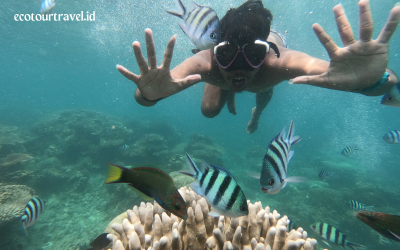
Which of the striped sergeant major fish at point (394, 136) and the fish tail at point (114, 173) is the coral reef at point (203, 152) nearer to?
the striped sergeant major fish at point (394, 136)

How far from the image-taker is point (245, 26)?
2.75 m

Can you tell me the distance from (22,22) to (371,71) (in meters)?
35.1

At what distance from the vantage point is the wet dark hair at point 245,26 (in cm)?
273

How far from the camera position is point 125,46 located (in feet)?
97.3

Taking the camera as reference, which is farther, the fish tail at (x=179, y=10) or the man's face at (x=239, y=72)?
the man's face at (x=239, y=72)

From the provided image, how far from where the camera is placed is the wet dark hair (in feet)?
8.95

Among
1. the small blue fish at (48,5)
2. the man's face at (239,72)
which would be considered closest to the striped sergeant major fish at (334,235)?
the man's face at (239,72)

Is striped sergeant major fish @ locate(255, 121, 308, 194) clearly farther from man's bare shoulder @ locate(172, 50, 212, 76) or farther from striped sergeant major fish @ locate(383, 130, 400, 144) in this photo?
striped sergeant major fish @ locate(383, 130, 400, 144)

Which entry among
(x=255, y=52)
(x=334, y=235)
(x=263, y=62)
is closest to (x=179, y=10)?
(x=255, y=52)

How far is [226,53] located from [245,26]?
0.50m

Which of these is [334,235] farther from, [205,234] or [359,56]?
[359,56]

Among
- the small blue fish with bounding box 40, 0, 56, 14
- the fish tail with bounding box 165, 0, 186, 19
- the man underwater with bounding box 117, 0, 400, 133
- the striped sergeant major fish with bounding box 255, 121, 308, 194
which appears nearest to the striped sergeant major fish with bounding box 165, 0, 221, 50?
the fish tail with bounding box 165, 0, 186, 19

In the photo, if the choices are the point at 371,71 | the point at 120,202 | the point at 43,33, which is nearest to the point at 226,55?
the point at 371,71
